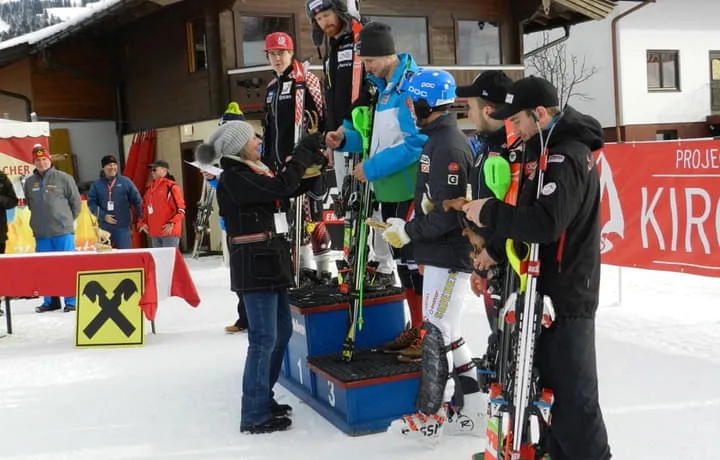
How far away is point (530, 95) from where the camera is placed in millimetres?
2814

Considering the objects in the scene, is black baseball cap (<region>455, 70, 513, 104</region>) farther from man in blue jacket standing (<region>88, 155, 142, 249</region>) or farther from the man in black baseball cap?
man in blue jacket standing (<region>88, 155, 142, 249</region>)

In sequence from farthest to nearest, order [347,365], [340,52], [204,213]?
[204,213]
[340,52]
[347,365]

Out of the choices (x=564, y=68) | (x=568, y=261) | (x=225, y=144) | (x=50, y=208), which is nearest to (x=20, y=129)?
(x=50, y=208)

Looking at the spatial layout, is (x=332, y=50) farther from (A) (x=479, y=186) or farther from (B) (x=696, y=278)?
(B) (x=696, y=278)

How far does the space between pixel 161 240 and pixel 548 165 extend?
7443mm

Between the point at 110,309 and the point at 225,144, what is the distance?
3.27 meters

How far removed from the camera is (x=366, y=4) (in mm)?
15766

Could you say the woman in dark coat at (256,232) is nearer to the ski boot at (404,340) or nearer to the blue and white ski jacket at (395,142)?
the blue and white ski jacket at (395,142)

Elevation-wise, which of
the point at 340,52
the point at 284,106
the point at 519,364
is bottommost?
the point at 519,364

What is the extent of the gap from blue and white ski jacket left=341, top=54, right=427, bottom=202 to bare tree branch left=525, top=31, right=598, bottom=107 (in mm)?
21966

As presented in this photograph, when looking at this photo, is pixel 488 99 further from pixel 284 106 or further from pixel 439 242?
pixel 284 106

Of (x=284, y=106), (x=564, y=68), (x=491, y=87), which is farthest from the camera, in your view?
(x=564, y=68)

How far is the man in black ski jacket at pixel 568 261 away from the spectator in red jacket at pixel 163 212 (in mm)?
7045

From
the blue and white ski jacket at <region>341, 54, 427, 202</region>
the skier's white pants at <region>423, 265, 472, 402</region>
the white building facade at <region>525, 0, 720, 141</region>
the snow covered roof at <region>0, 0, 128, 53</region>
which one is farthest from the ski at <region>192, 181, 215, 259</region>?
the white building facade at <region>525, 0, 720, 141</region>
